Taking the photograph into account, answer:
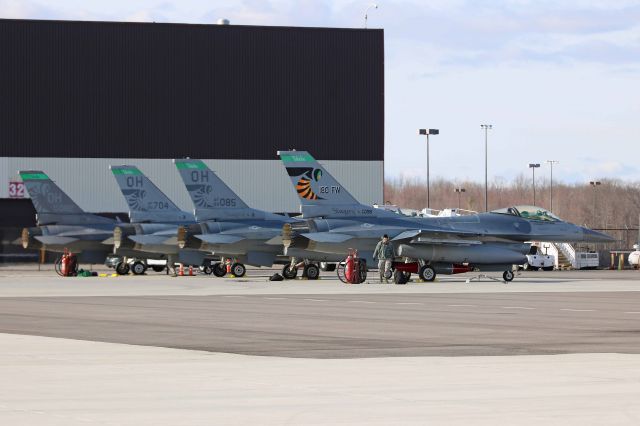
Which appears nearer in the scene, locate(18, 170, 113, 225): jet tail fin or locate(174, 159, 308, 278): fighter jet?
locate(174, 159, 308, 278): fighter jet

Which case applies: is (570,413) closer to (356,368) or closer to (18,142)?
(356,368)

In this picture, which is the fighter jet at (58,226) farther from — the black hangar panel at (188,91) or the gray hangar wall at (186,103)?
the black hangar panel at (188,91)

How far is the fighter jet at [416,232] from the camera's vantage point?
46.4m

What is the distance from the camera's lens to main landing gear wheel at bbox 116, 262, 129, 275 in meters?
58.7

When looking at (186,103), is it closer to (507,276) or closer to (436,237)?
(436,237)

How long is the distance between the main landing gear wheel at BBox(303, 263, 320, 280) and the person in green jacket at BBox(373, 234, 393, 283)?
6323 millimetres

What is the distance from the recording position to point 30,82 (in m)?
75.9

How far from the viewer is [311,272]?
51938 mm

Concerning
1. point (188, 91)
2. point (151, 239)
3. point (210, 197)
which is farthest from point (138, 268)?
point (188, 91)

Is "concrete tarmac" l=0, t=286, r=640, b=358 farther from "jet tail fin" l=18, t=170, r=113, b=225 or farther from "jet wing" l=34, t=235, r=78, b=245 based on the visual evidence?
"jet tail fin" l=18, t=170, r=113, b=225

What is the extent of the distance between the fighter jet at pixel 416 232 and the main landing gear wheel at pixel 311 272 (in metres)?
2.51

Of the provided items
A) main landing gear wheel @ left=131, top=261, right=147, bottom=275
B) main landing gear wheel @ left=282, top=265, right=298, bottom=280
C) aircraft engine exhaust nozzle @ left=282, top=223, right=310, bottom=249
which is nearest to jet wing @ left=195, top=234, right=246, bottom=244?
main landing gear wheel @ left=282, top=265, right=298, bottom=280

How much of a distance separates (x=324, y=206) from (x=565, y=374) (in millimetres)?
34751

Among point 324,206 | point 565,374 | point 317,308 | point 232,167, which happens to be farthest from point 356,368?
point 232,167
